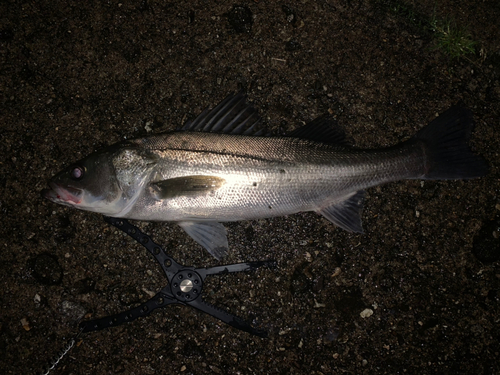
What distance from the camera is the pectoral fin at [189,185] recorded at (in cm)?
238

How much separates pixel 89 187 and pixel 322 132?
191cm

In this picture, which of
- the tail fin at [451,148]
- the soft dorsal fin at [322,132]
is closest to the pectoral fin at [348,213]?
the soft dorsal fin at [322,132]

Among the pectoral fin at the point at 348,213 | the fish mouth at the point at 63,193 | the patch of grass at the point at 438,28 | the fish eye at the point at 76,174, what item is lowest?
the pectoral fin at the point at 348,213

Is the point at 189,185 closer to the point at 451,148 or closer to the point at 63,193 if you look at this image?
the point at 63,193

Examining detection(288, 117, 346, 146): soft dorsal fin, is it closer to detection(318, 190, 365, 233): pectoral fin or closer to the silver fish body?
the silver fish body

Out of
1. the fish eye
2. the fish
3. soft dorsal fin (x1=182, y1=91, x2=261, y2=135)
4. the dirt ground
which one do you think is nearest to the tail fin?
the fish

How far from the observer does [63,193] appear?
2389 mm

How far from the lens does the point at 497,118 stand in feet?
9.40

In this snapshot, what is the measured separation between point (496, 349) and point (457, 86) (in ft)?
7.77

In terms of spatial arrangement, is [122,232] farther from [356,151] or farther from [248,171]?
[356,151]

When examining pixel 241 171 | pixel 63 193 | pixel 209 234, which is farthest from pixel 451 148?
pixel 63 193

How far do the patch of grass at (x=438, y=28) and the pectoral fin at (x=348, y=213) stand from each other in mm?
1645

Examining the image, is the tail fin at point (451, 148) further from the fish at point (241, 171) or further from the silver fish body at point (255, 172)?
the silver fish body at point (255, 172)

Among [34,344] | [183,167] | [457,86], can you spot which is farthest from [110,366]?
[457,86]
